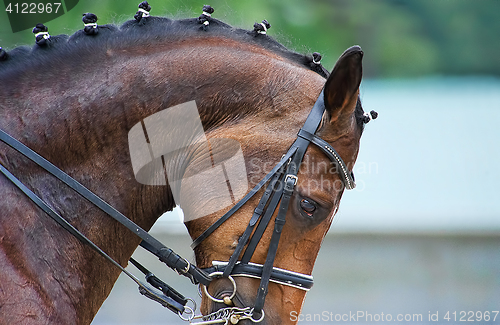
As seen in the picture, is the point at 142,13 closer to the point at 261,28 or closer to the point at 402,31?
the point at 261,28

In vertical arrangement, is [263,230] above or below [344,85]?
below

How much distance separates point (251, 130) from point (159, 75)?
479 mm

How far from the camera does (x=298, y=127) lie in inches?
79.7

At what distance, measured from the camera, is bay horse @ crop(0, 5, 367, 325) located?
181 centimetres

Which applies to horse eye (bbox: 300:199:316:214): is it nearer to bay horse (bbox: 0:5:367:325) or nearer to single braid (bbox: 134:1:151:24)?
bay horse (bbox: 0:5:367:325)

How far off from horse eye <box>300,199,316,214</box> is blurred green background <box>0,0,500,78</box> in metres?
3.87

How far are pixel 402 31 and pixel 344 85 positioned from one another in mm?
4787

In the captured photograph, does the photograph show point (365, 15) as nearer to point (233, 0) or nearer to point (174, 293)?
point (233, 0)

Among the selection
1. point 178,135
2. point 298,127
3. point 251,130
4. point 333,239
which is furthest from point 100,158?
point 333,239

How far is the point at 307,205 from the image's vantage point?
1.98 metres
